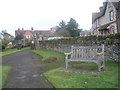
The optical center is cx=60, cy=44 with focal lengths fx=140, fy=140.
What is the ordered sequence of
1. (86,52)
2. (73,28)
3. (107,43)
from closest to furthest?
(86,52) < (107,43) < (73,28)

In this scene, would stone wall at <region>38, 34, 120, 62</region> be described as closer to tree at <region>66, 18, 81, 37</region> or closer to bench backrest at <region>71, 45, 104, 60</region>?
bench backrest at <region>71, 45, 104, 60</region>

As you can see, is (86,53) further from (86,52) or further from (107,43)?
(107,43)

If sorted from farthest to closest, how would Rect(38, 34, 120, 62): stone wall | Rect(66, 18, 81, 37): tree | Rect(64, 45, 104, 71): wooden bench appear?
Rect(66, 18, 81, 37): tree
Rect(38, 34, 120, 62): stone wall
Rect(64, 45, 104, 71): wooden bench

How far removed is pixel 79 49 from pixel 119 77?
11.0ft

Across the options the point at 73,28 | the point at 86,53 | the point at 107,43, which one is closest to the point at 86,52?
the point at 86,53

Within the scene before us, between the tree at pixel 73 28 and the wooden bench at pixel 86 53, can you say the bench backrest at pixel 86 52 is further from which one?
the tree at pixel 73 28

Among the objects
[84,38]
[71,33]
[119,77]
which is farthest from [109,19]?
[71,33]

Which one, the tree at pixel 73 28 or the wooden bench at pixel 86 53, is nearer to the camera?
the wooden bench at pixel 86 53

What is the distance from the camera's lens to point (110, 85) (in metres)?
4.65

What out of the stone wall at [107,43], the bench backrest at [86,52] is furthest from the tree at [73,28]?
the bench backrest at [86,52]

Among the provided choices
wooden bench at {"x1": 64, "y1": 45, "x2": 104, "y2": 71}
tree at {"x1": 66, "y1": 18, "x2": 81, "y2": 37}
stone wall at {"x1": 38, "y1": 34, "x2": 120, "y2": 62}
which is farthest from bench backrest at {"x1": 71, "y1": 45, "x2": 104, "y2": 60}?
tree at {"x1": 66, "y1": 18, "x2": 81, "y2": 37}

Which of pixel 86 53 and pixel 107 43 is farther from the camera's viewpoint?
pixel 107 43

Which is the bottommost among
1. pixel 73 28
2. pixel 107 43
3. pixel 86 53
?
pixel 86 53

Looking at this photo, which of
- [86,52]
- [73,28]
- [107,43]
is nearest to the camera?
[86,52]
